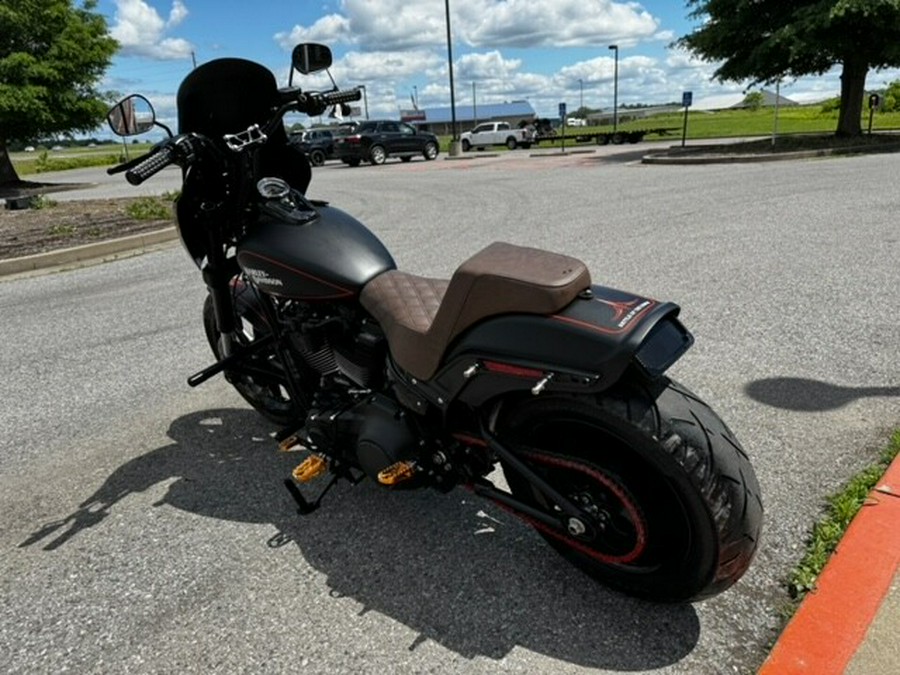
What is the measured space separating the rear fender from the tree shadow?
196 centimetres

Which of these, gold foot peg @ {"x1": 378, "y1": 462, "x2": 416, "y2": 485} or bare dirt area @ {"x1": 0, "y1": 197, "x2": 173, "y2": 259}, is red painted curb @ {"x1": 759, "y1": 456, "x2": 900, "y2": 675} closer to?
gold foot peg @ {"x1": 378, "y1": 462, "x2": 416, "y2": 485}

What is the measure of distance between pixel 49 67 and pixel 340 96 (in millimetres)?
21708

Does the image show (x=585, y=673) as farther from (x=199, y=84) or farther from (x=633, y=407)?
(x=199, y=84)

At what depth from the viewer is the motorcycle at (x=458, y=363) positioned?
6.49ft

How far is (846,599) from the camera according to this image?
2213 mm

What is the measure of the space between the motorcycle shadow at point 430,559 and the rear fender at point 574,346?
30.1 inches

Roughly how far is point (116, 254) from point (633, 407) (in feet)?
30.0

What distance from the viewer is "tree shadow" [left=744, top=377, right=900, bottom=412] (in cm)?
362

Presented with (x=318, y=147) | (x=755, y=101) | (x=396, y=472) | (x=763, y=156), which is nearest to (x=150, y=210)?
(x=396, y=472)

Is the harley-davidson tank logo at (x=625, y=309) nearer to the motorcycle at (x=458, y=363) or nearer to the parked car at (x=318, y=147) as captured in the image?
the motorcycle at (x=458, y=363)

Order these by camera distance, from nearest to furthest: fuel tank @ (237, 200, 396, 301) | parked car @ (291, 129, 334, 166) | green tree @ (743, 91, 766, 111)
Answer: fuel tank @ (237, 200, 396, 301) < parked car @ (291, 129, 334, 166) < green tree @ (743, 91, 766, 111)

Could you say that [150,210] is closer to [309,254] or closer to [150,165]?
[150,165]

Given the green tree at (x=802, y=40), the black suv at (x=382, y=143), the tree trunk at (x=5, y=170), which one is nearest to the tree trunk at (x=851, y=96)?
the green tree at (x=802, y=40)

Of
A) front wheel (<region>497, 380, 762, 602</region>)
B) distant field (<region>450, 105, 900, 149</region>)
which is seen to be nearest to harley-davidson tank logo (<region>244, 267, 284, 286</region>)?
front wheel (<region>497, 380, 762, 602</region>)
